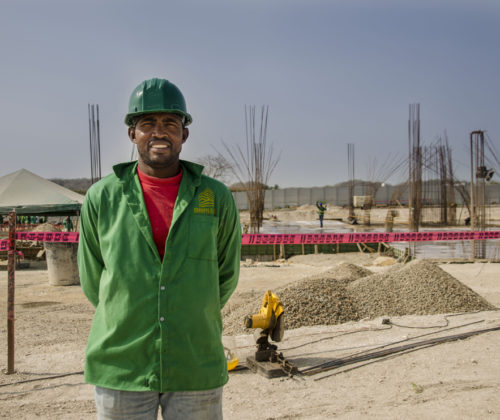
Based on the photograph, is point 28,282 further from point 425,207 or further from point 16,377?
point 425,207

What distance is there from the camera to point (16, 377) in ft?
14.2

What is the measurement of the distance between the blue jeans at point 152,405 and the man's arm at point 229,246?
0.45m

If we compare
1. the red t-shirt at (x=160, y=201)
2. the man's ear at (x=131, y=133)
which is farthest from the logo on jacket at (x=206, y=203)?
the man's ear at (x=131, y=133)

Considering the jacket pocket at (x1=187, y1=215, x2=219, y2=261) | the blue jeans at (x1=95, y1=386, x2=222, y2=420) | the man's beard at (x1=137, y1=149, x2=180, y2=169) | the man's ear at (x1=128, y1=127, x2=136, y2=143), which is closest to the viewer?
the blue jeans at (x1=95, y1=386, x2=222, y2=420)

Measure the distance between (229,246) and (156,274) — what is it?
389 millimetres

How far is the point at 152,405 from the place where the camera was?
5.57ft

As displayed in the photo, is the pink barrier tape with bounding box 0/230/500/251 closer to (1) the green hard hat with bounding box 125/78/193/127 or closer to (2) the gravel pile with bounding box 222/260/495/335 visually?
(2) the gravel pile with bounding box 222/260/495/335

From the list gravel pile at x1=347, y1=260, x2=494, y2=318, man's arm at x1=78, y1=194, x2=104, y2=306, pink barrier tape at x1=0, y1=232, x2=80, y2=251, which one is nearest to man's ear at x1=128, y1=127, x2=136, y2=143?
man's arm at x1=78, y1=194, x2=104, y2=306

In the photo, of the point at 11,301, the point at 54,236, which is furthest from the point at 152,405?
the point at 54,236

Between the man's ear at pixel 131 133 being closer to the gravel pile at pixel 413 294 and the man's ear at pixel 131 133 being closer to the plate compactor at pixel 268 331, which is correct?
the plate compactor at pixel 268 331

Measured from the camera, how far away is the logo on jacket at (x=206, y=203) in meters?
1.84

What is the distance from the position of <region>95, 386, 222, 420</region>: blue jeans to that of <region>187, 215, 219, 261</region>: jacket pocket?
1.62 ft

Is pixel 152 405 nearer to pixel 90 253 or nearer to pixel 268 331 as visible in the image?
pixel 90 253

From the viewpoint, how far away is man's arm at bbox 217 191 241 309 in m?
1.95
